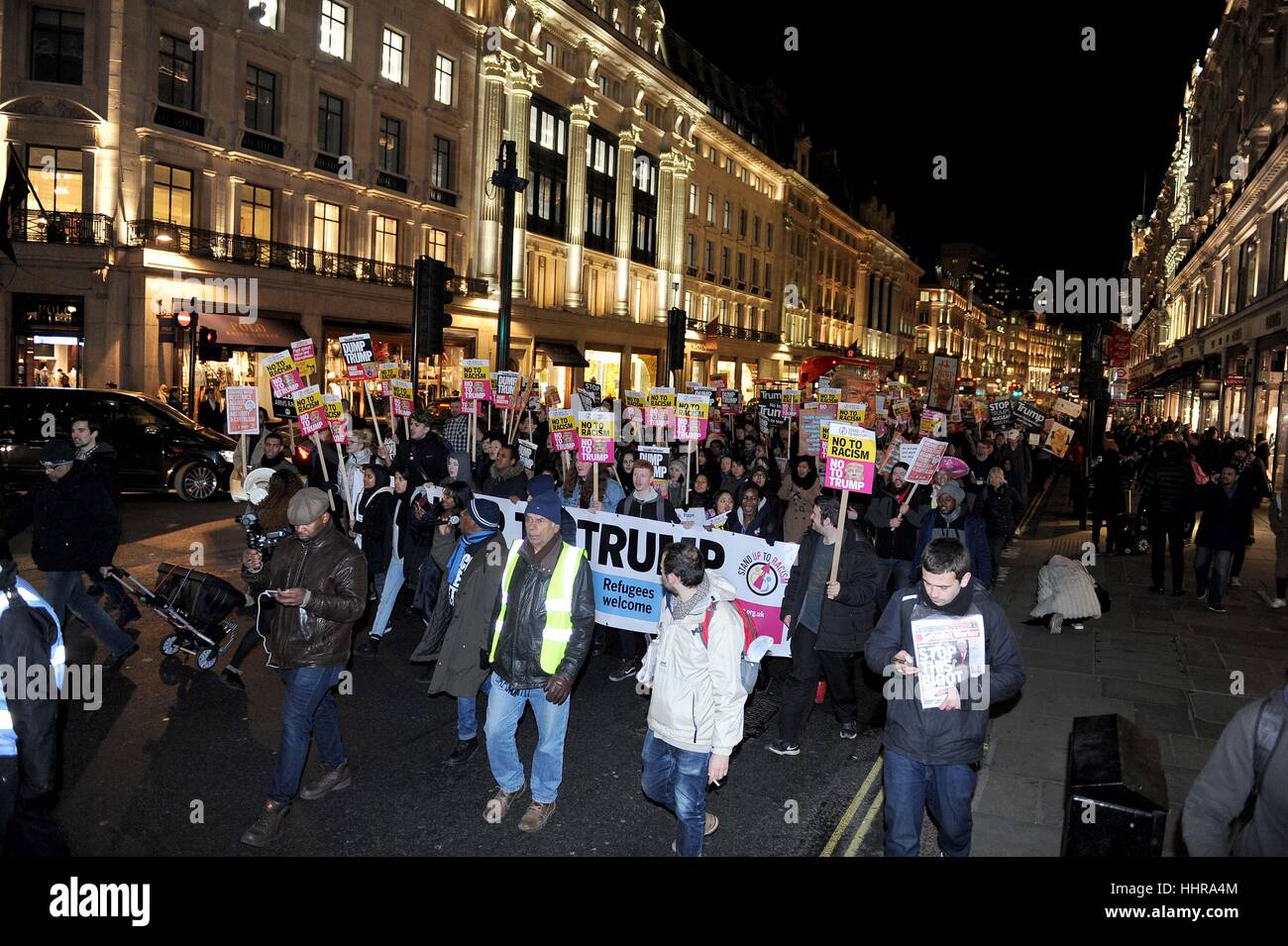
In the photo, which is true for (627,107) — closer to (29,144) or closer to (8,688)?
(29,144)

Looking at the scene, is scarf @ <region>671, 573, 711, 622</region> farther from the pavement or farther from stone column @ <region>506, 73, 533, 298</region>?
stone column @ <region>506, 73, 533, 298</region>

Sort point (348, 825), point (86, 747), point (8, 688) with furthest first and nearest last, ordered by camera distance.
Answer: point (86, 747) < point (348, 825) < point (8, 688)

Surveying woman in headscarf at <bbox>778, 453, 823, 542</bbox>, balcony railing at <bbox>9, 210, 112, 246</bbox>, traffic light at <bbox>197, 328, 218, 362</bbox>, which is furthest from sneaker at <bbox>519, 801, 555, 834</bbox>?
balcony railing at <bbox>9, 210, 112, 246</bbox>

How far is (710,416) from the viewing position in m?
21.0

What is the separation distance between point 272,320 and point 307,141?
621 centimetres

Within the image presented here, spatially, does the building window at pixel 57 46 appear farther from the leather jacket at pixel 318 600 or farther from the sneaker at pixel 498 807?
the sneaker at pixel 498 807

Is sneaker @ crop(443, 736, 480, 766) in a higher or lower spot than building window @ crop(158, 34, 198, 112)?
lower

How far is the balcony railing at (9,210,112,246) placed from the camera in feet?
80.4

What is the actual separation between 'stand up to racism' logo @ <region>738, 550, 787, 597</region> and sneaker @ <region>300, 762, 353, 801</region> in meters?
3.74

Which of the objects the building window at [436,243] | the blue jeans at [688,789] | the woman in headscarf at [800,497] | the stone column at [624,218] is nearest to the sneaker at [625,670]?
the woman in headscarf at [800,497]

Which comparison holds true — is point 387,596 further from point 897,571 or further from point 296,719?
point 897,571

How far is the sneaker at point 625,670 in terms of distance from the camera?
26.9ft

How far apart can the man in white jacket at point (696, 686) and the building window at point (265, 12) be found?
30247 millimetres

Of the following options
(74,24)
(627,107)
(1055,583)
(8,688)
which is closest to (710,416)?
(1055,583)
